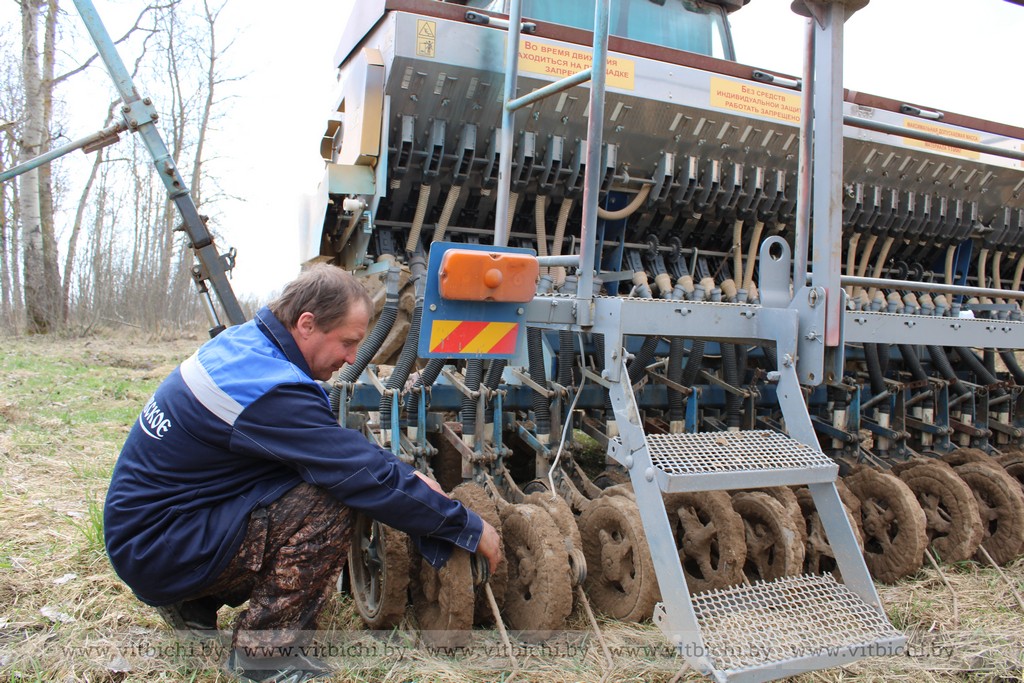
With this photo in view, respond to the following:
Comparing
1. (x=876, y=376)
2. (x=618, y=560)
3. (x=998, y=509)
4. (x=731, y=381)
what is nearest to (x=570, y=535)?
(x=618, y=560)

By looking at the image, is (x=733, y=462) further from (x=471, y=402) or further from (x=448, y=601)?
(x=471, y=402)

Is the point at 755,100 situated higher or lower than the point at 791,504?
higher

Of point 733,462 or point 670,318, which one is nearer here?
point 733,462

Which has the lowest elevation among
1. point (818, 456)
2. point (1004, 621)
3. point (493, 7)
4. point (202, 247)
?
point (1004, 621)

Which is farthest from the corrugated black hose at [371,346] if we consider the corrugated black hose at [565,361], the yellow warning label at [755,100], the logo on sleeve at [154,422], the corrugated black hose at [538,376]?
the yellow warning label at [755,100]

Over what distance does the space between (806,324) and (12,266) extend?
1736 centimetres

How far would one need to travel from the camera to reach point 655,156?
406cm

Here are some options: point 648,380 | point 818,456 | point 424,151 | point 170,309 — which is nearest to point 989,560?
point 818,456

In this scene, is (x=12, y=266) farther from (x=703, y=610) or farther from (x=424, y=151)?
(x=703, y=610)

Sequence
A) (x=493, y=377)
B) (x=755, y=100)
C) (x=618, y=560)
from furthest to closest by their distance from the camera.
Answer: (x=755, y=100)
(x=493, y=377)
(x=618, y=560)

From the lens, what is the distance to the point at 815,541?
2.77 meters

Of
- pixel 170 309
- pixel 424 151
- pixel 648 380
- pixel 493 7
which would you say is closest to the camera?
pixel 424 151

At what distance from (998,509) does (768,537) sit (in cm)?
131

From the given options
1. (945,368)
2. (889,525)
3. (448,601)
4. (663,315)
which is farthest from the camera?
(945,368)
